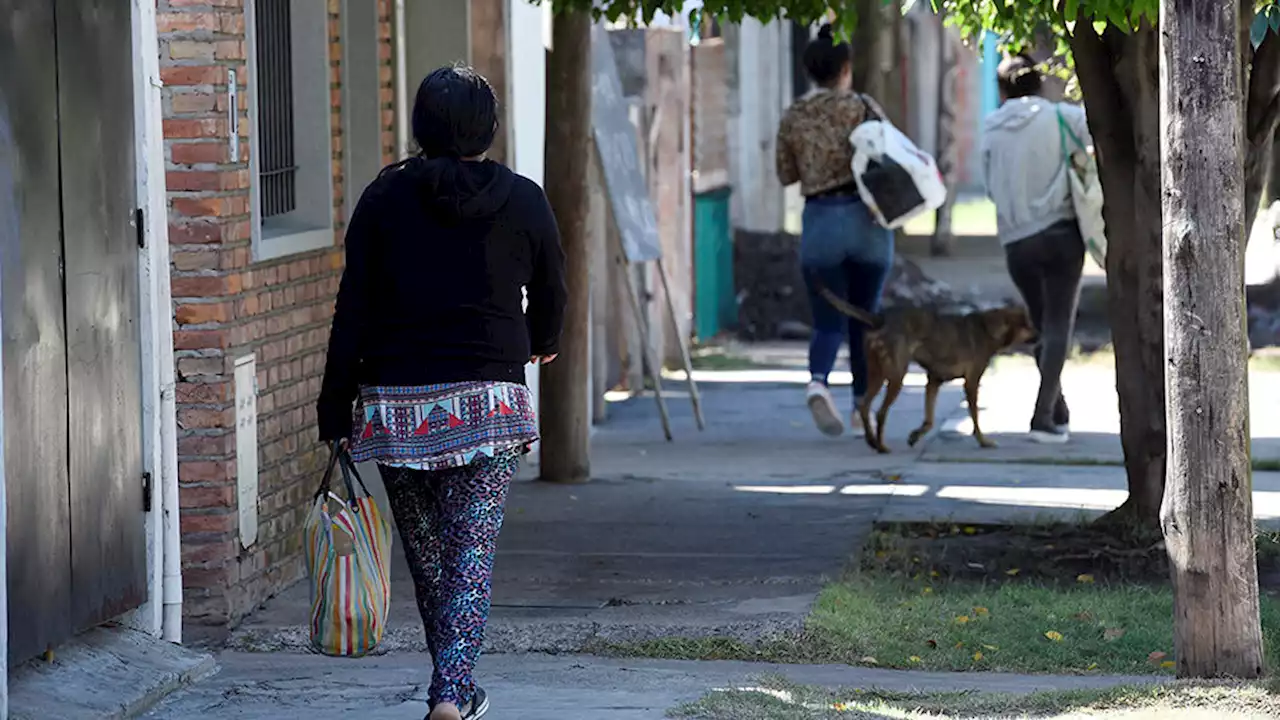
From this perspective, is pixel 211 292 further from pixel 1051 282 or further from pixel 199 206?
pixel 1051 282

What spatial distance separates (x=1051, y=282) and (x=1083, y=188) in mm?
524

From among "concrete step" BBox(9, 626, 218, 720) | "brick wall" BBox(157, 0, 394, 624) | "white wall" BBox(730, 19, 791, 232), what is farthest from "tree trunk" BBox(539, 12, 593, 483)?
"white wall" BBox(730, 19, 791, 232)

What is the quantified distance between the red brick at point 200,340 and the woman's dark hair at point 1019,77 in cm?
537

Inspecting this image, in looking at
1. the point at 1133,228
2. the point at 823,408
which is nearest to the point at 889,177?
the point at 823,408

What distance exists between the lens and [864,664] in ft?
21.5

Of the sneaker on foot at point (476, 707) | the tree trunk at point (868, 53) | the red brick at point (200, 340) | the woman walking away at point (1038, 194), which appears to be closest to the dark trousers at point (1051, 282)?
the woman walking away at point (1038, 194)

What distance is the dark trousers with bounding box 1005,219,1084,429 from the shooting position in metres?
10.9

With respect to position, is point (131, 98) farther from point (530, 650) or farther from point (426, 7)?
point (426, 7)

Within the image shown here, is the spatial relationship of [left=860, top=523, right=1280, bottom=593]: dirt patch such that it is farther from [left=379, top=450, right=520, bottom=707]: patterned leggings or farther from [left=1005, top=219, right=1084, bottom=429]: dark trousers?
[left=379, top=450, right=520, bottom=707]: patterned leggings

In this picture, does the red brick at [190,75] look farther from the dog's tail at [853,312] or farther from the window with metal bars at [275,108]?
the dog's tail at [853,312]

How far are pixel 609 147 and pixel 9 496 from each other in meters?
6.21

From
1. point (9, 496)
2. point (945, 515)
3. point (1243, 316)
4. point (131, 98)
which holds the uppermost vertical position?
point (131, 98)

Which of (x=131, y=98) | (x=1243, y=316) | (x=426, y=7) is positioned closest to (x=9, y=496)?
(x=131, y=98)

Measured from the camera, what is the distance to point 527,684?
6.11 metres
